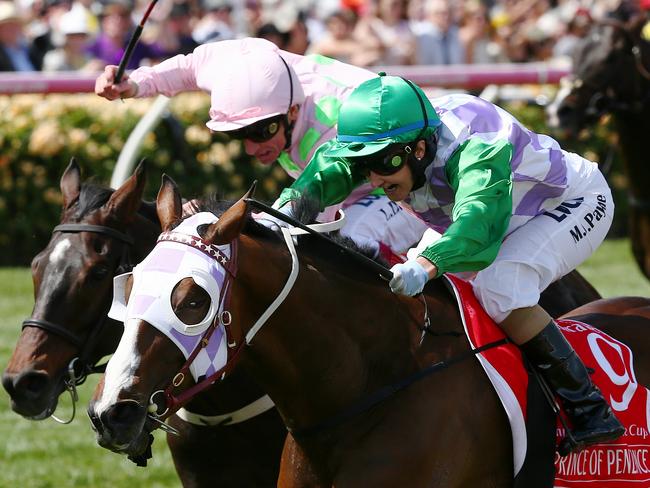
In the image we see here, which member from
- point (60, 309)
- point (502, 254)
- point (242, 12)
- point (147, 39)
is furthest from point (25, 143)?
point (502, 254)

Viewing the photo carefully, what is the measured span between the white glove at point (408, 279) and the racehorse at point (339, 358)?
0.27 m

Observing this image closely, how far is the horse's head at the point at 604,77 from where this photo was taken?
27.9ft

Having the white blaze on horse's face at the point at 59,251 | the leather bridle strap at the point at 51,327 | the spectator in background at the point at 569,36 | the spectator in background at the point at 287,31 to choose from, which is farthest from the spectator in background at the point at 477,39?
the leather bridle strap at the point at 51,327

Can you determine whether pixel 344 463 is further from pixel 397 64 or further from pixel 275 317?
pixel 397 64

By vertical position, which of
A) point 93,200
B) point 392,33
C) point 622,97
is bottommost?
point 392,33

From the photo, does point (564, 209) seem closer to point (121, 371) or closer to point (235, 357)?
point (235, 357)

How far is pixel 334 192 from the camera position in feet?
13.8

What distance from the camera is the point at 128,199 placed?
4.60 meters

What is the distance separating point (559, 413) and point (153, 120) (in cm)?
431

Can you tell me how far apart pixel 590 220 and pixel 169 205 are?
4.85 feet

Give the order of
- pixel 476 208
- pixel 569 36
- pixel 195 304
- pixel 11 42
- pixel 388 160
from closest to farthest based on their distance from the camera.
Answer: pixel 195 304 < pixel 476 208 < pixel 388 160 < pixel 11 42 < pixel 569 36

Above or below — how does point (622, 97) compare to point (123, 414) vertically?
below

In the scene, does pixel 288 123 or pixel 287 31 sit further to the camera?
pixel 287 31

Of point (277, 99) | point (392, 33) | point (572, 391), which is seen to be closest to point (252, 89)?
point (277, 99)
